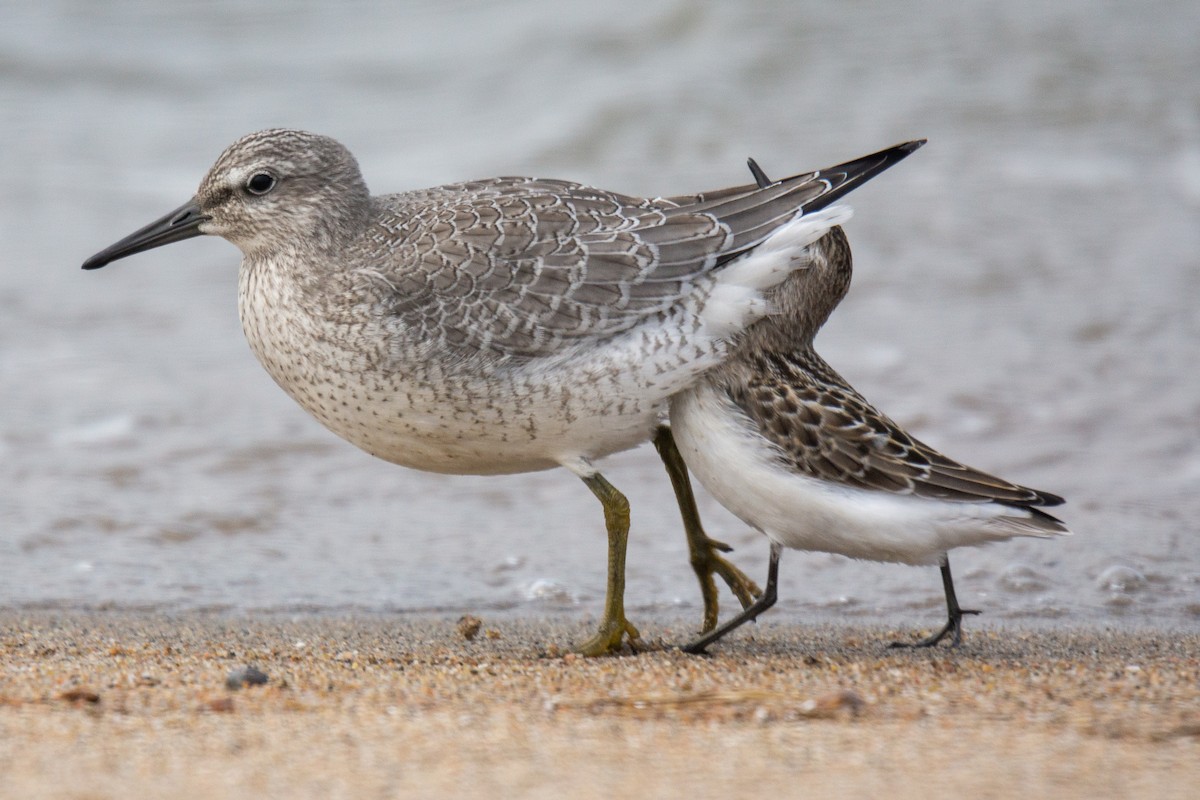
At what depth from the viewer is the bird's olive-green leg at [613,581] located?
5.09 m

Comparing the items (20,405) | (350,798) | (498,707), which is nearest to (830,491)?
(498,707)

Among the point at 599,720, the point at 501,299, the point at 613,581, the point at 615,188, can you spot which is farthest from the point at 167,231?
the point at 615,188

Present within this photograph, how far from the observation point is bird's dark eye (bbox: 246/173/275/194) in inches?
207

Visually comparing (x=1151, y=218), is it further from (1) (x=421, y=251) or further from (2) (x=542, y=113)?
(1) (x=421, y=251)

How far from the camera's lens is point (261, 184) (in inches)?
208

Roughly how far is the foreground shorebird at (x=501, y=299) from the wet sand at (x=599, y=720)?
2.52 feet

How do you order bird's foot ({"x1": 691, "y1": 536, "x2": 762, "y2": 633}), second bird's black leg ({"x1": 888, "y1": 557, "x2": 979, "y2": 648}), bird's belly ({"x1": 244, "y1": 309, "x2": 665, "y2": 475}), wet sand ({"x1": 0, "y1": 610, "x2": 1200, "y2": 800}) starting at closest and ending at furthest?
wet sand ({"x1": 0, "y1": 610, "x2": 1200, "y2": 800}) < bird's belly ({"x1": 244, "y1": 309, "x2": 665, "y2": 475}) < second bird's black leg ({"x1": 888, "y1": 557, "x2": 979, "y2": 648}) < bird's foot ({"x1": 691, "y1": 536, "x2": 762, "y2": 633})

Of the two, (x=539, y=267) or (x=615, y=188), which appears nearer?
(x=539, y=267)

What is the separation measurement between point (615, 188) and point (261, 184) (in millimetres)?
6182

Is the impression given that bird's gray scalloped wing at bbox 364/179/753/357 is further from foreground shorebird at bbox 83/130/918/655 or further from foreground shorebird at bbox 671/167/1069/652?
foreground shorebird at bbox 671/167/1069/652

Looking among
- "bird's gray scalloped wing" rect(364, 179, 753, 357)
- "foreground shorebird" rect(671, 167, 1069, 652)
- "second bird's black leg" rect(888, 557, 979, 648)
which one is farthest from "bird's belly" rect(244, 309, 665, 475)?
"second bird's black leg" rect(888, 557, 979, 648)

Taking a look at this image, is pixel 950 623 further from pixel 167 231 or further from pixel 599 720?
pixel 167 231

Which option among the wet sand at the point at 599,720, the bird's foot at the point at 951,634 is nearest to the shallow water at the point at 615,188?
the bird's foot at the point at 951,634

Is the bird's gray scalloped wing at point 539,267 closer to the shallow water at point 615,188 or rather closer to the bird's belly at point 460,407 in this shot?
the bird's belly at point 460,407
